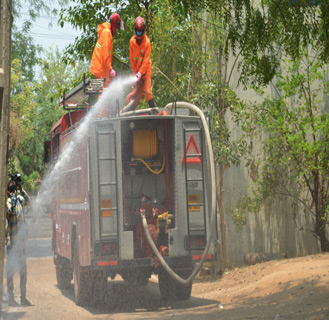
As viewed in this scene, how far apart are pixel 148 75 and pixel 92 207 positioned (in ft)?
9.12

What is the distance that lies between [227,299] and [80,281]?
7.68ft

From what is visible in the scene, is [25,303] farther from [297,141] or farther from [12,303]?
[297,141]

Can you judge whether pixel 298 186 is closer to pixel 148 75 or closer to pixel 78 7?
pixel 148 75

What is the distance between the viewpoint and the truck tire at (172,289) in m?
11.4

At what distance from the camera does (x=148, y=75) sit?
11.6m

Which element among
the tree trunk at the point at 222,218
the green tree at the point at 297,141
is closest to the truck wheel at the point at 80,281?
the tree trunk at the point at 222,218

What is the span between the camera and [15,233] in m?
10.8

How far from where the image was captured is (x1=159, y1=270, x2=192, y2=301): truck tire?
1137 centimetres

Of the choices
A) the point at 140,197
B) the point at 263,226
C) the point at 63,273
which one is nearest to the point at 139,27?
the point at 140,197

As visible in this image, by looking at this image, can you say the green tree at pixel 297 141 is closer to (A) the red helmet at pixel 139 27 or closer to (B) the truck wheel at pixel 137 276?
(A) the red helmet at pixel 139 27

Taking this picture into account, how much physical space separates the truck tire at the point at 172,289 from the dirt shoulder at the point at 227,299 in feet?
0.41

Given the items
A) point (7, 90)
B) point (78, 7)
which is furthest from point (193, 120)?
point (78, 7)

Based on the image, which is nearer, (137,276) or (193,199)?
(193,199)

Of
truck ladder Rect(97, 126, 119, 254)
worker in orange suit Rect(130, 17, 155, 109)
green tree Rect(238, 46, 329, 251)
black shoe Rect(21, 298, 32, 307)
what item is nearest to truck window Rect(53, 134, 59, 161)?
worker in orange suit Rect(130, 17, 155, 109)
